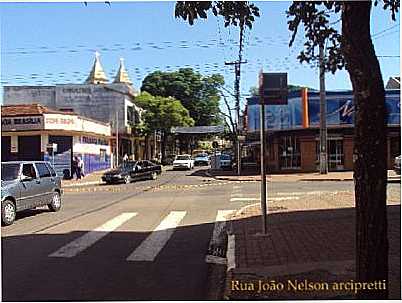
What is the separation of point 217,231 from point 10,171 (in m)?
4.95

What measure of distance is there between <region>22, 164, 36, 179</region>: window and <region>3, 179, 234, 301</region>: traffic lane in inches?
86.2

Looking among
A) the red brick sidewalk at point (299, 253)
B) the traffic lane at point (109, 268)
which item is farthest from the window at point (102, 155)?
the red brick sidewalk at point (299, 253)

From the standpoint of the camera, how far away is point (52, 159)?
28953 mm

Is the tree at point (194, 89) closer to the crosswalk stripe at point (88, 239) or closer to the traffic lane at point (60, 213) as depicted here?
the crosswalk stripe at point (88, 239)

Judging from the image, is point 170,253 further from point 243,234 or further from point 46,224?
point 46,224

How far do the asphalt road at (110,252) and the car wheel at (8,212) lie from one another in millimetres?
216

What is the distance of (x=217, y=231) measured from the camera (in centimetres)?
1086

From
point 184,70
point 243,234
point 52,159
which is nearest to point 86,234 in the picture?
point 243,234

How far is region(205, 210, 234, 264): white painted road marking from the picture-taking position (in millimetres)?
8030

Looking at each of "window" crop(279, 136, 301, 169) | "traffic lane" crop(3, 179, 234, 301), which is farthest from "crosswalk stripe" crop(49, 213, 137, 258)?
"window" crop(279, 136, 301, 169)

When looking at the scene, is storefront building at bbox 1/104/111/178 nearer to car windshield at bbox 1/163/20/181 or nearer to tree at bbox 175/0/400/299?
car windshield at bbox 1/163/20/181

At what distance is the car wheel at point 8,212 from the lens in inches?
464

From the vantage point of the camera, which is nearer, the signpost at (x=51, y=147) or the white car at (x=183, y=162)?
the signpost at (x=51, y=147)

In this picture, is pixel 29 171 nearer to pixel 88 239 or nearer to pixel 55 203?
pixel 55 203
